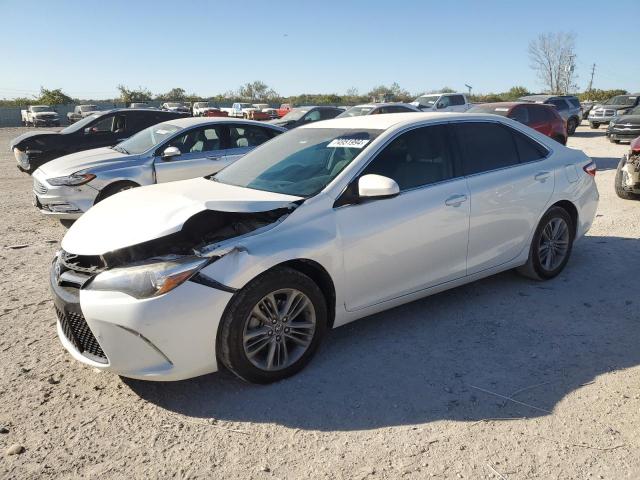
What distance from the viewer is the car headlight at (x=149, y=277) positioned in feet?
9.31

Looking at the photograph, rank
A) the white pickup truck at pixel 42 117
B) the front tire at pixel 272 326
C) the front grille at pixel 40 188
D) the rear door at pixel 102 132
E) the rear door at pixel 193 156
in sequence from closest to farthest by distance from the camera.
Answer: the front tire at pixel 272 326
the front grille at pixel 40 188
the rear door at pixel 193 156
the rear door at pixel 102 132
the white pickup truck at pixel 42 117

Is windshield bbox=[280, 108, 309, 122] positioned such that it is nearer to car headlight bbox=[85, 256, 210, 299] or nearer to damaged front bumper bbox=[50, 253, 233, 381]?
car headlight bbox=[85, 256, 210, 299]

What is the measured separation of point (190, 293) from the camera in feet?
9.35

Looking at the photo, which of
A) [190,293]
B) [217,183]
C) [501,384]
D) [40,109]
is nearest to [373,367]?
[501,384]

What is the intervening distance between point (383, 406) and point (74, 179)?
5842mm

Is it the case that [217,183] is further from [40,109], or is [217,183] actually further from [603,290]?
[40,109]

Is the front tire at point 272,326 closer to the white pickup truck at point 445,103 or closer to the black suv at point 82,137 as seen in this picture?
the black suv at point 82,137

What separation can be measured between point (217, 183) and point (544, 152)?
304cm

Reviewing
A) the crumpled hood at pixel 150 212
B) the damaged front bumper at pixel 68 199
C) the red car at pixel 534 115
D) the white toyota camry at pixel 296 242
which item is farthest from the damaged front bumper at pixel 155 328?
the red car at pixel 534 115

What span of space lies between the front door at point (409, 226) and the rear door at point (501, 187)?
6.1 inches

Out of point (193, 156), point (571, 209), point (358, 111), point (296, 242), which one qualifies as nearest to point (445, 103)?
point (358, 111)

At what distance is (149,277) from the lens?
287 centimetres

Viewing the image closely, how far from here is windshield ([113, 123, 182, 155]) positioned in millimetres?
7770

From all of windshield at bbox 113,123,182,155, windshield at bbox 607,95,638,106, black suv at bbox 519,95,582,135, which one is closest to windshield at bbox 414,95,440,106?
black suv at bbox 519,95,582,135
